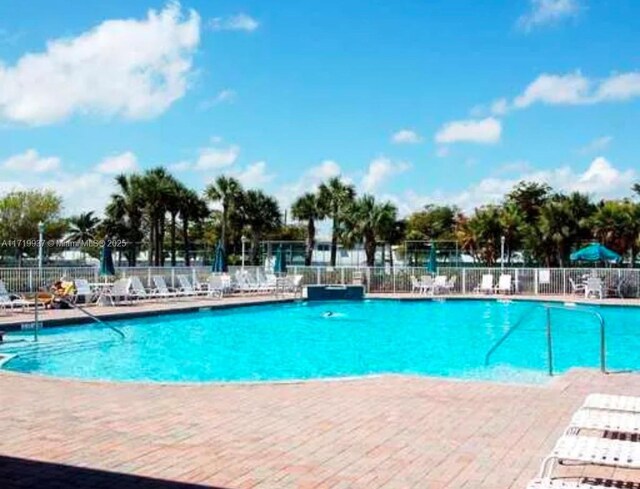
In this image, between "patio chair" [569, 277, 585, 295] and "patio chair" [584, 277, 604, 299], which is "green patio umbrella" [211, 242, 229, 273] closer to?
"patio chair" [569, 277, 585, 295]

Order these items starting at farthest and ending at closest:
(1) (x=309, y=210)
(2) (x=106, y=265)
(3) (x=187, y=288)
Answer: (1) (x=309, y=210)
(3) (x=187, y=288)
(2) (x=106, y=265)

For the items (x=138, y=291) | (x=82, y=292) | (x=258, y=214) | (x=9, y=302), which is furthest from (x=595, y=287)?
(x=258, y=214)

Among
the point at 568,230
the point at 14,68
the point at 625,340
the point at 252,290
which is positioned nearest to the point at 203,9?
the point at 14,68

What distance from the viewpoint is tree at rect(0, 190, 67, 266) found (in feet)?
159

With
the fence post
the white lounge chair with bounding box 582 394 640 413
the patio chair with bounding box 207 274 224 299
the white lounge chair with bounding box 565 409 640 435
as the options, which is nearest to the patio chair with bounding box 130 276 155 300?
the patio chair with bounding box 207 274 224 299

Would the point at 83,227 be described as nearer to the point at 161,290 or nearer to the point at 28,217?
the point at 28,217

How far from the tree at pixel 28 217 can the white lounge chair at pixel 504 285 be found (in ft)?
102

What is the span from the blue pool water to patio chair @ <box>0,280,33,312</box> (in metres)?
2.50

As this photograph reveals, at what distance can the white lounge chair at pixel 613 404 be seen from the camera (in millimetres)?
5234

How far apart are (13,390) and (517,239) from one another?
1263 inches

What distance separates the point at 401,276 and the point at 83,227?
30121 millimetres

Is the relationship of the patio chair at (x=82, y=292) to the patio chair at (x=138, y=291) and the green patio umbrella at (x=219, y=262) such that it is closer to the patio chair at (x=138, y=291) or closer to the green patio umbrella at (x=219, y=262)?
the patio chair at (x=138, y=291)

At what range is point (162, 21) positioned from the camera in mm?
12570

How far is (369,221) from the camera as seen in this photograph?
38875 millimetres
